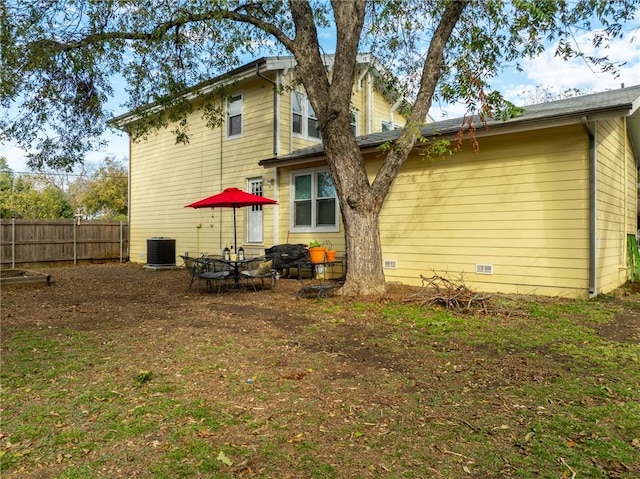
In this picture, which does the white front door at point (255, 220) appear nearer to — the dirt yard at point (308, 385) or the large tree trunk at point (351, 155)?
the large tree trunk at point (351, 155)

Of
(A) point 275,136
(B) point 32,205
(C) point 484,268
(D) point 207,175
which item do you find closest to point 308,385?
(C) point 484,268

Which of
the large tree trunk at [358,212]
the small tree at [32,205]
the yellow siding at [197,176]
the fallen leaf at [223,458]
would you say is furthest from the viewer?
the small tree at [32,205]

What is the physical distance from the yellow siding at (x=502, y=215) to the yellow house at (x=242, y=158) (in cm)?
213

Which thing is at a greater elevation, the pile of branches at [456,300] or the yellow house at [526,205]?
the yellow house at [526,205]

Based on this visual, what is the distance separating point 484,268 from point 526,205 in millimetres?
1427

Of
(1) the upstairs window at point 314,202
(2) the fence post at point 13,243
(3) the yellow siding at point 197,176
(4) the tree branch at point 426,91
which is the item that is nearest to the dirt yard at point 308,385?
(4) the tree branch at point 426,91

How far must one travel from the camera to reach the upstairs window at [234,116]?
13125 millimetres

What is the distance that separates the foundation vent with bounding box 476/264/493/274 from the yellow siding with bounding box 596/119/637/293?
1.80m

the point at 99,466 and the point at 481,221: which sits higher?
the point at 481,221

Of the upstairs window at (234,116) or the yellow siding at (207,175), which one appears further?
the upstairs window at (234,116)

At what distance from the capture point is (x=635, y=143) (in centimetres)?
1054

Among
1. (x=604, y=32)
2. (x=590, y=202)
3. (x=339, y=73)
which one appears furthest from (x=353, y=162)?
(x=604, y=32)

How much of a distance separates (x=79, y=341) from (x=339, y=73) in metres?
5.77

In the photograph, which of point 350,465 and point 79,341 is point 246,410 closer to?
point 350,465
